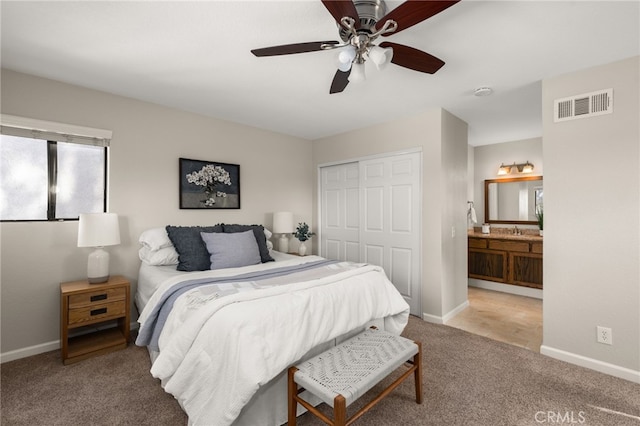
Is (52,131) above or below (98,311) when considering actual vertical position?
above

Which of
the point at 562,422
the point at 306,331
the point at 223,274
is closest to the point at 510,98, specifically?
the point at 562,422

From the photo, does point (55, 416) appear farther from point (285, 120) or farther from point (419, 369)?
point (285, 120)

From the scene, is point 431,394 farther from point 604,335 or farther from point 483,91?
point 483,91

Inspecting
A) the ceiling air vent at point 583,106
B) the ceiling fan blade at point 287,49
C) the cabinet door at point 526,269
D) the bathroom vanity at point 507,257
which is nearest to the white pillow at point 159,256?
the ceiling fan blade at point 287,49

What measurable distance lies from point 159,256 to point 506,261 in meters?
4.82

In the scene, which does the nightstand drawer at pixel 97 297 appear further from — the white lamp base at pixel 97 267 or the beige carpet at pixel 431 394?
the beige carpet at pixel 431 394

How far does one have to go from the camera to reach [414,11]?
4.63ft

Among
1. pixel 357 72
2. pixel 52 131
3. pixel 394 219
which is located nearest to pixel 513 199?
pixel 394 219

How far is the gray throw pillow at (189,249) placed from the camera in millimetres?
2814

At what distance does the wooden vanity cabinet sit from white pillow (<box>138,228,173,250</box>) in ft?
15.0

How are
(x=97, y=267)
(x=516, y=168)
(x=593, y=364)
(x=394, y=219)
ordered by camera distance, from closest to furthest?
(x=593, y=364) → (x=97, y=267) → (x=394, y=219) → (x=516, y=168)

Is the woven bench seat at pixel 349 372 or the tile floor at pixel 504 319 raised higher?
the woven bench seat at pixel 349 372

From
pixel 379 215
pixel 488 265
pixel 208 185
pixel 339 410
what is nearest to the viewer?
pixel 339 410

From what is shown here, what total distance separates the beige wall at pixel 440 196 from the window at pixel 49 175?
327 centimetres
